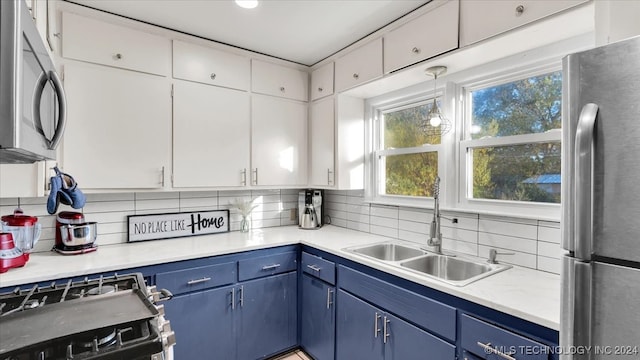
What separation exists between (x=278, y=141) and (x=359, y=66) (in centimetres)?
92

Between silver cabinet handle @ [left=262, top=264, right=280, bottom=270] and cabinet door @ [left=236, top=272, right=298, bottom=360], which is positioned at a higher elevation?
silver cabinet handle @ [left=262, top=264, right=280, bottom=270]

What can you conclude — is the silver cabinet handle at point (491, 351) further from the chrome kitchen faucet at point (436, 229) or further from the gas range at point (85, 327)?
the gas range at point (85, 327)

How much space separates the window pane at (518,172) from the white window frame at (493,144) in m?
0.04

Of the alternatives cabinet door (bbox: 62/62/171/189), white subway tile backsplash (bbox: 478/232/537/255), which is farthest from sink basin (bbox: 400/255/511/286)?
cabinet door (bbox: 62/62/171/189)

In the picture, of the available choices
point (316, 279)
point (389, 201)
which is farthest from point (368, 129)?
point (316, 279)

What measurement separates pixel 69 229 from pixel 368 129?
224 cm

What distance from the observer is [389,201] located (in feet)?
8.20

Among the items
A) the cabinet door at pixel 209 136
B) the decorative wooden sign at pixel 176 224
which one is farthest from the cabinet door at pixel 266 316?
the cabinet door at pixel 209 136

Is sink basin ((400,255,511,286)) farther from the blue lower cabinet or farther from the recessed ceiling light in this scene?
the recessed ceiling light

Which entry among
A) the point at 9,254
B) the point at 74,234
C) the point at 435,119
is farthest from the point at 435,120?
the point at 9,254

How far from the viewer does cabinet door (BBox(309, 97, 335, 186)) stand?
261 cm

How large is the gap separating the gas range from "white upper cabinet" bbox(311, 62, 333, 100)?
79.1 inches

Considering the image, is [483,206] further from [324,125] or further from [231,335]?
[231,335]

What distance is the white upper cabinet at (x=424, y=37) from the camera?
1.68 m
